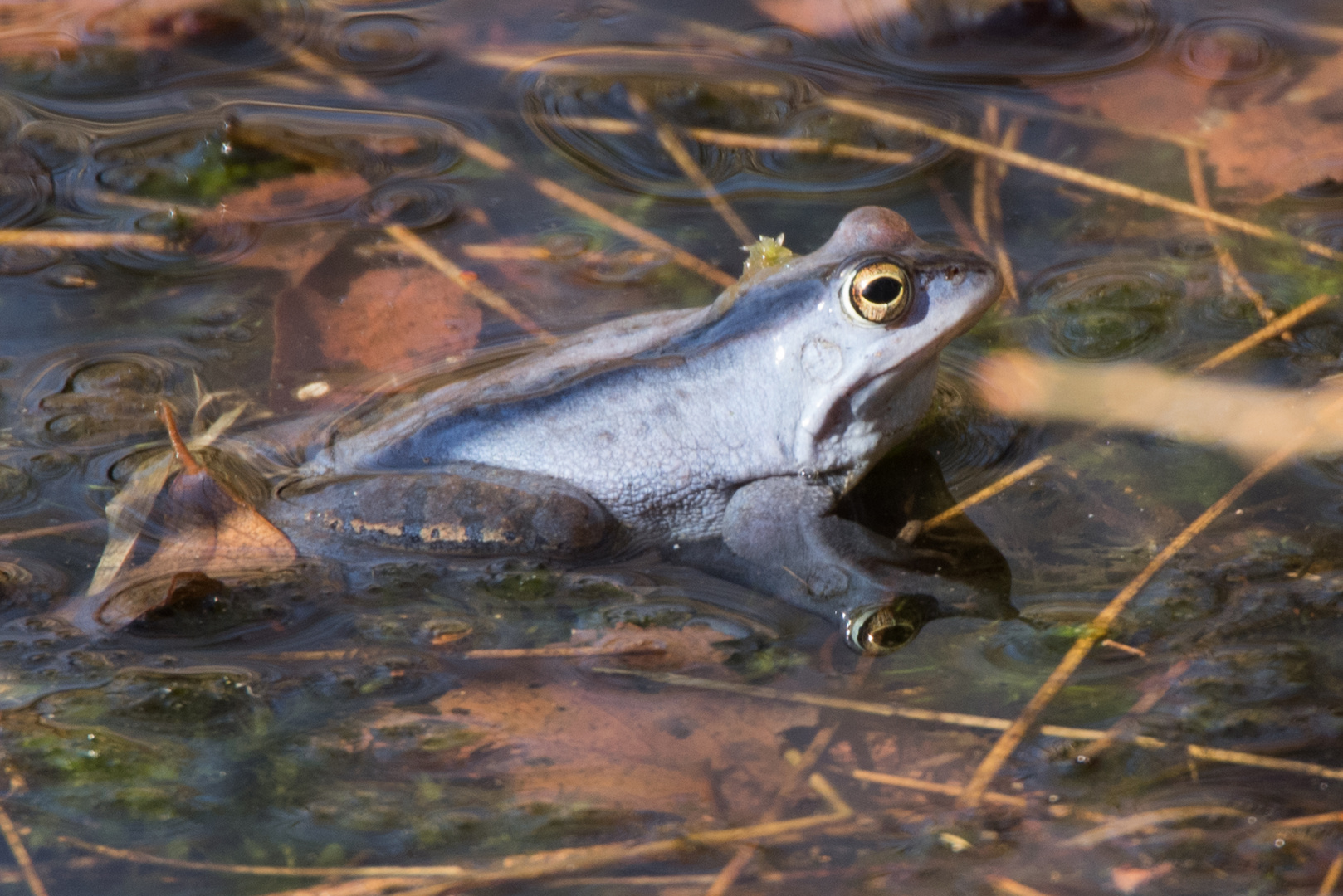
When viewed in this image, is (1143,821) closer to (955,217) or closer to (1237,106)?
(955,217)

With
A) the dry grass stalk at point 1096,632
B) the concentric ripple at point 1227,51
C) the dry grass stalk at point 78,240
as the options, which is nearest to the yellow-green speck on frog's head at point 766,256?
the dry grass stalk at point 1096,632

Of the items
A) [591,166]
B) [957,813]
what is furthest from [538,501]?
[591,166]

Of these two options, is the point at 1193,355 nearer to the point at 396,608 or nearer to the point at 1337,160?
the point at 1337,160

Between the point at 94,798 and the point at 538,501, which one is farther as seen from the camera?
the point at 538,501

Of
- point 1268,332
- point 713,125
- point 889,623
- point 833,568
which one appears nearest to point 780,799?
point 889,623

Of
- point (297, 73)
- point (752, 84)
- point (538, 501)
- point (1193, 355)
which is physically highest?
point (752, 84)

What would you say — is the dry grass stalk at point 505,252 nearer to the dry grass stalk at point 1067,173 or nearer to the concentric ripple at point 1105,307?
the dry grass stalk at point 1067,173

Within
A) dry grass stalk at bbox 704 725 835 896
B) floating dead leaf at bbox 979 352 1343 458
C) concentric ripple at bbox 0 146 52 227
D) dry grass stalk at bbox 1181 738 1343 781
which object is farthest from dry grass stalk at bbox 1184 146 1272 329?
concentric ripple at bbox 0 146 52 227
